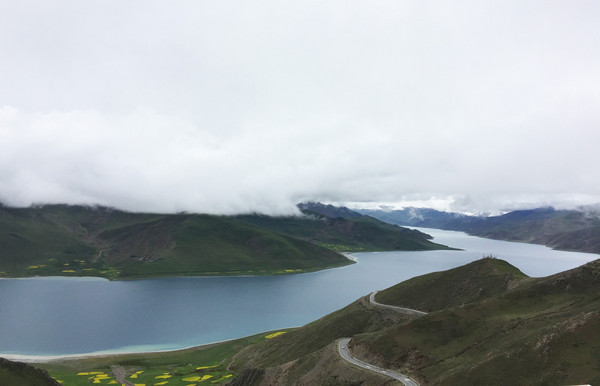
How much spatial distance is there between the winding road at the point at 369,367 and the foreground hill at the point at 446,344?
1612mm

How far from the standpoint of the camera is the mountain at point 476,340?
210ft

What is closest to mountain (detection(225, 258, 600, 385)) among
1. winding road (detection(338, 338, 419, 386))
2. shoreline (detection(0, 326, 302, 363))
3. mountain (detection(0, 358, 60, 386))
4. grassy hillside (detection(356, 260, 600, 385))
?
grassy hillside (detection(356, 260, 600, 385))

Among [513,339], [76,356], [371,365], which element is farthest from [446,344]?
[76,356]

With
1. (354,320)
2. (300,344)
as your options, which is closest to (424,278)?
(354,320)

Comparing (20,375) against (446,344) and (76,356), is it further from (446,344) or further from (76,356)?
(446,344)

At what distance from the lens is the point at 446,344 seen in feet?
279

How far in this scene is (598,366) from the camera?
58.2 metres

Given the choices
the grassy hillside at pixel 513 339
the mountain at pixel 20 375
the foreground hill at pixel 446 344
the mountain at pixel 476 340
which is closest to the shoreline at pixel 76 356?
the foreground hill at pixel 446 344

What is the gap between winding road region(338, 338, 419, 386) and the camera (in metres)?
72.6

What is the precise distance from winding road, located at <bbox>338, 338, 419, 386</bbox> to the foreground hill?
63.5 inches

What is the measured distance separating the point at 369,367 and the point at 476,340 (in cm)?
2535

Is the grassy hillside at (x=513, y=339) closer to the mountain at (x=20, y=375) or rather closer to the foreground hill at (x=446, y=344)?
the foreground hill at (x=446, y=344)

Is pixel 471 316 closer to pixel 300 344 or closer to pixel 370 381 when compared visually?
pixel 370 381

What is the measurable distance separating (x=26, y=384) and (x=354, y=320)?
97975 millimetres
